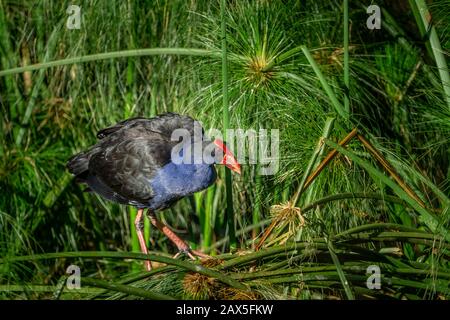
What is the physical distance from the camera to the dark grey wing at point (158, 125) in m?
3.61

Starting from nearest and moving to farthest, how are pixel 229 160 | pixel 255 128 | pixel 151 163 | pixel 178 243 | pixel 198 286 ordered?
pixel 198 286, pixel 229 160, pixel 255 128, pixel 151 163, pixel 178 243

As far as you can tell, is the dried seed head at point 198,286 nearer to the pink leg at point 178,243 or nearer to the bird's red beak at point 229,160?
A: the bird's red beak at point 229,160

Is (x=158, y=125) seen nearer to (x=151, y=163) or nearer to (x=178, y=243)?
(x=151, y=163)

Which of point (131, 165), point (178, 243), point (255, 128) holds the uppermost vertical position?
point (255, 128)

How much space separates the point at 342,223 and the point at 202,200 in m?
1.36

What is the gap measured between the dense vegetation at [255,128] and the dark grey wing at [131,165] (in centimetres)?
26

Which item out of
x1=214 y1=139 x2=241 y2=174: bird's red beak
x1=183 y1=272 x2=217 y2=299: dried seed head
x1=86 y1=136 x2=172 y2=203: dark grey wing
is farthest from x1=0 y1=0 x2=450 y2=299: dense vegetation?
x1=86 y1=136 x2=172 y2=203: dark grey wing

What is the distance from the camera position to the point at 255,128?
A: 3463 millimetres

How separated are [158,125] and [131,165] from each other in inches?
9.1

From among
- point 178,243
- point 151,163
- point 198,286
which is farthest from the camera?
point 178,243

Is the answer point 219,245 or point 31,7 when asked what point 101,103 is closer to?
point 31,7

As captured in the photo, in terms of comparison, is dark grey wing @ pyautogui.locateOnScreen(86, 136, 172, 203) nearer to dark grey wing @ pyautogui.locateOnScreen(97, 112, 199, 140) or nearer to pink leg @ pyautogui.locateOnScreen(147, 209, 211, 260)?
dark grey wing @ pyautogui.locateOnScreen(97, 112, 199, 140)

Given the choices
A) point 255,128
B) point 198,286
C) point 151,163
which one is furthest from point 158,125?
point 198,286

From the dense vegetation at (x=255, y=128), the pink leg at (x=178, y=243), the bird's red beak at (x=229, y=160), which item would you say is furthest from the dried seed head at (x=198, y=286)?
the pink leg at (x=178, y=243)
